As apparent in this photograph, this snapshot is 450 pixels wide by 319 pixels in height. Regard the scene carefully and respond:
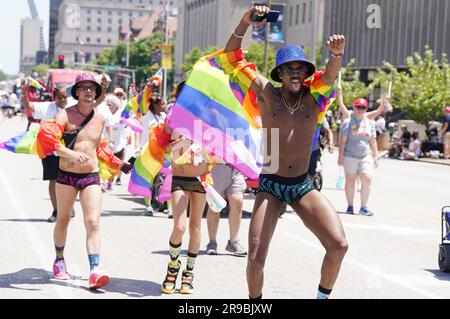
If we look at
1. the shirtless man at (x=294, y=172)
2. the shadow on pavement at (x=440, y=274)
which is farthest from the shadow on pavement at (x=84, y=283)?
the shadow on pavement at (x=440, y=274)

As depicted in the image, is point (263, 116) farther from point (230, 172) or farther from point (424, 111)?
point (424, 111)

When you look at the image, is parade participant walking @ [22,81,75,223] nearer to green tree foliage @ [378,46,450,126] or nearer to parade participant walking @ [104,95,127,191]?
parade participant walking @ [104,95,127,191]

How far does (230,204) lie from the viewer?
11312 millimetres

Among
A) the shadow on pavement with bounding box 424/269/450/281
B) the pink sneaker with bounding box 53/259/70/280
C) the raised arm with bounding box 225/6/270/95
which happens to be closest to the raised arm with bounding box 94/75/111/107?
the pink sneaker with bounding box 53/259/70/280

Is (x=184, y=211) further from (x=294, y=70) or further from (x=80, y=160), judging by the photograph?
(x=294, y=70)

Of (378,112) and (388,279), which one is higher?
(378,112)

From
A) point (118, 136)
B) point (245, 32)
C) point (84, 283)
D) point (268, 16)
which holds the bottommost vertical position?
point (84, 283)

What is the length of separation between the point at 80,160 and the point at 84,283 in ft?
3.82

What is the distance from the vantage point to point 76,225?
42.9 ft

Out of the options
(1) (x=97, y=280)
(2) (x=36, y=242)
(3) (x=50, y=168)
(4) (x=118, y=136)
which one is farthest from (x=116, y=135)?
(1) (x=97, y=280)

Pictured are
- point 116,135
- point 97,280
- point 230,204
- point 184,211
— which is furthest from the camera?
point 116,135

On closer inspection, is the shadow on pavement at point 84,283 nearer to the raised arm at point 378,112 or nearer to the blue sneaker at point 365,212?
the blue sneaker at point 365,212
